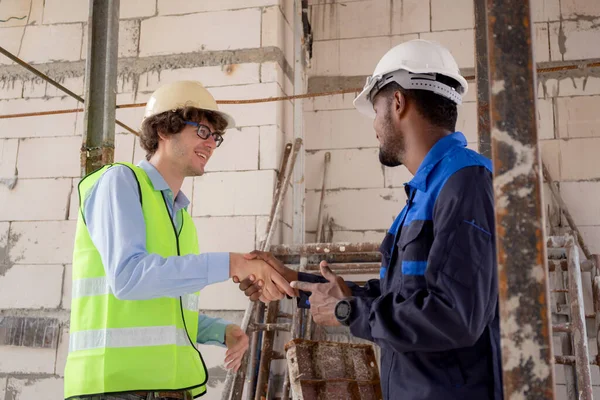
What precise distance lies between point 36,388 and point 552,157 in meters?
5.91

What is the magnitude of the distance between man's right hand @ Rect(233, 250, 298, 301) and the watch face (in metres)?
0.61

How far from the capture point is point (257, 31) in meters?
6.55

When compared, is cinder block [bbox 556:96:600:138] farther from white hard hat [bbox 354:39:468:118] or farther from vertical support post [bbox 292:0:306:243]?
white hard hat [bbox 354:39:468:118]

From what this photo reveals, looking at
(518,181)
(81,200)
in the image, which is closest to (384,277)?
(518,181)

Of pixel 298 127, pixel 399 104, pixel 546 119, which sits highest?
pixel 546 119

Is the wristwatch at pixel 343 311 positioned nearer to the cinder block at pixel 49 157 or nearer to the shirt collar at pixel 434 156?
the shirt collar at pixel 434 156

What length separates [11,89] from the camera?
6.93m

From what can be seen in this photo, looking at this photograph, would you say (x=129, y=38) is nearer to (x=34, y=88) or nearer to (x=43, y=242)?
(x=34, y=88)

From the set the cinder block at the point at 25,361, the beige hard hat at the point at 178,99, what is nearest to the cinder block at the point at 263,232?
the cinder block at the point at 25,361

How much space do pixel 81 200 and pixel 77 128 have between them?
4538 mm

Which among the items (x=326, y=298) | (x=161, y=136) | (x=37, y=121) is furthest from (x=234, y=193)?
(x=326, y=298)

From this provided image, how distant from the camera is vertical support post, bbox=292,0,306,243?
6.79 metres

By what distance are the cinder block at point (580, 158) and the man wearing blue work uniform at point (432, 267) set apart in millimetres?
5120

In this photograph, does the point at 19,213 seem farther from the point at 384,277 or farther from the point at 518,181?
the point at 518,181
